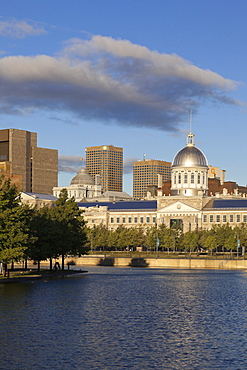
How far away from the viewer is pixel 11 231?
329 ft

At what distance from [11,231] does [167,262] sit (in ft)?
253

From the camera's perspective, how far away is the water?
155ft

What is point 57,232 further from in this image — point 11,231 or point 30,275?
point 11,231

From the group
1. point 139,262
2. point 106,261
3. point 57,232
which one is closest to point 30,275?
point 57,232

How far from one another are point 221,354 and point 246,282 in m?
64.5

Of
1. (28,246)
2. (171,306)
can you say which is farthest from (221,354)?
(28,246)

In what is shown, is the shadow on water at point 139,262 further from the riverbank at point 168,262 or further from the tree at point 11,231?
the tree at point 11,231

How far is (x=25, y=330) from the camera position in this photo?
57.4 meters

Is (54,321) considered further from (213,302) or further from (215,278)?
(215,278)

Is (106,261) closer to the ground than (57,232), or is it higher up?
closer to the ground

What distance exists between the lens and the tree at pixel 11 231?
98.6 m

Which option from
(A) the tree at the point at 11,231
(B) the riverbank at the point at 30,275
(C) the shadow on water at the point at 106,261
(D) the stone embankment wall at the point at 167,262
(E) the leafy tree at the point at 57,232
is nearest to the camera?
(A) the tree at the point at 11,231

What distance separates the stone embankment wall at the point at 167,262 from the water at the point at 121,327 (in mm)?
67547

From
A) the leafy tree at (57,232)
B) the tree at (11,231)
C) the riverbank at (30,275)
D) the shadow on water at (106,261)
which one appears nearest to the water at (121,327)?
the riverbank at (30,275)
